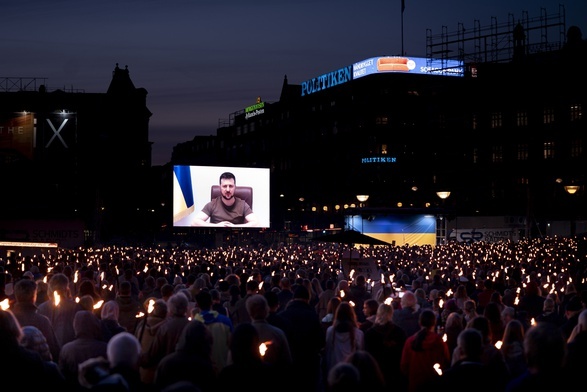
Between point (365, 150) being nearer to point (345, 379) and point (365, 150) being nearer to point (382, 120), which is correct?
point (382, 120)

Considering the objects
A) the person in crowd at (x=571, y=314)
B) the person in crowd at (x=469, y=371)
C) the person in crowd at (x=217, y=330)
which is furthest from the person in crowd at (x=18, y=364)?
the person in crowd at (x=571, y=314)

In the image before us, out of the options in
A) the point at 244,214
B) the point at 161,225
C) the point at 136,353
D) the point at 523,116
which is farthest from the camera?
the point at 161,225

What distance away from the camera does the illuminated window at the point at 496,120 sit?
3546 inches

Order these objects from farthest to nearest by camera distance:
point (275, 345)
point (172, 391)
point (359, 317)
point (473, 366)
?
point (359, 317), point (275, 345), point (473, 366), point (172, 391)

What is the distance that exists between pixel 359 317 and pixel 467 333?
22.2 ft

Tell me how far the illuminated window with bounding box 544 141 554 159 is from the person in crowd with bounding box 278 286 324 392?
77313 millimetres

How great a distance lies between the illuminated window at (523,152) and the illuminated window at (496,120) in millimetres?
3453

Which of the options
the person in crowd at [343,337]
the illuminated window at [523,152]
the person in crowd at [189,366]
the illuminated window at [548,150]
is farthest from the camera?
the illuminated window at [523,152]

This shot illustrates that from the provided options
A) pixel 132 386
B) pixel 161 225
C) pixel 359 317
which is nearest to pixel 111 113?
pixel 161 225

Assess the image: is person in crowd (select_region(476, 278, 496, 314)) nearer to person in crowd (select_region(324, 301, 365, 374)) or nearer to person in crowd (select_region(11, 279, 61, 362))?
person in crowd (select_region(324, 301, 365, 374))

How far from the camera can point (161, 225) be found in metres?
128

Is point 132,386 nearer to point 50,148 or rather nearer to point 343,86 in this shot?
point 50,148

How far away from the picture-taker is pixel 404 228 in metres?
81.9

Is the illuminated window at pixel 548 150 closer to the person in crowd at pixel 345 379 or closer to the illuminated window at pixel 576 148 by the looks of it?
the illuminated window at pixel 576 148
